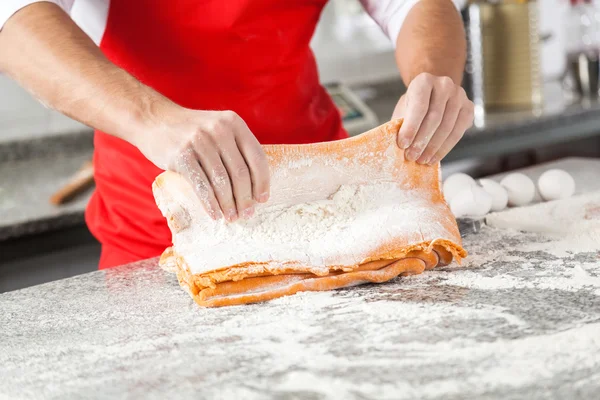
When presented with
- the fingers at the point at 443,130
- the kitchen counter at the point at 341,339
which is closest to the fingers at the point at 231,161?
the kitchen counter at the point at 341,339

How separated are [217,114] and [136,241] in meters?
0.55

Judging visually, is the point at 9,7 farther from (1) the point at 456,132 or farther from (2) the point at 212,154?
(1) the point at 456,132

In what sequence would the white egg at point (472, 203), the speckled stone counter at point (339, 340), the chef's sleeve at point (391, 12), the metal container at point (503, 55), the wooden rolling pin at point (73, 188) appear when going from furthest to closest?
the metal container at point (503, 55)
the wooden rolling pin at point (73, 188)
the chef's sleeve at point (391, 12)
the white egg at point (472, 203)
the speckled stone counter at point (339, 340)

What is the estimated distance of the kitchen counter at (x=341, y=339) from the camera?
2.17 ft

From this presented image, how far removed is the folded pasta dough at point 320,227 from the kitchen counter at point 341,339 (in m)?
0.03

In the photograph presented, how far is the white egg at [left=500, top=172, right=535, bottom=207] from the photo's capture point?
1324 mm

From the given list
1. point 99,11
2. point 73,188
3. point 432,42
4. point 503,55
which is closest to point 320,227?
point 432,42

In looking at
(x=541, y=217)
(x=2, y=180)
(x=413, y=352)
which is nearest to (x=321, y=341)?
(x=413, y=352)

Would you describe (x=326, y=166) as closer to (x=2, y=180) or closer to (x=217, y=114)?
(x=217, y=114)

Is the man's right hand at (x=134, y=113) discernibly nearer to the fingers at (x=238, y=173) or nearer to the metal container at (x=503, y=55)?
the fingers at (x=238, y=173)

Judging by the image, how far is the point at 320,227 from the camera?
102 centimetres

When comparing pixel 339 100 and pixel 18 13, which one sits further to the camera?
pixel 339 100

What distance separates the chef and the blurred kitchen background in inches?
15.3

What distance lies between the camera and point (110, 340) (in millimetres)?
836
